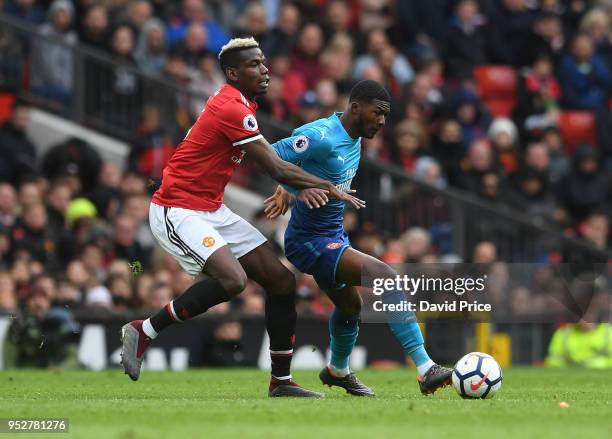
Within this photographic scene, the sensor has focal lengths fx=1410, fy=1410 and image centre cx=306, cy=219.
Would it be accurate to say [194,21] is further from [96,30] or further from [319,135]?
[319,135]

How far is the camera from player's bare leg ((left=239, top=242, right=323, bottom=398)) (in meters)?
10.1

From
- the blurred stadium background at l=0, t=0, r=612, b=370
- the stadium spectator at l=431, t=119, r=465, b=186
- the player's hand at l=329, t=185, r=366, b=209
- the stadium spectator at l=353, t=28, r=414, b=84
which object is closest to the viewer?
the player's hand at l=329, t=185, r=366, b=209

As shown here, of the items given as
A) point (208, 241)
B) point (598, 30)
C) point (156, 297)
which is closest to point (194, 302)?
point (208, 241)

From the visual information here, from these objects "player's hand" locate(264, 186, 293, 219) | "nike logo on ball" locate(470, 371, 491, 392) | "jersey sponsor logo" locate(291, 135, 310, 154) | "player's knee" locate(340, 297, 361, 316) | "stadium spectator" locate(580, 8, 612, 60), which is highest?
"stadium spectator" locate(580, 8, 612, 60)

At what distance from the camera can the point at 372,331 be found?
16438 mm

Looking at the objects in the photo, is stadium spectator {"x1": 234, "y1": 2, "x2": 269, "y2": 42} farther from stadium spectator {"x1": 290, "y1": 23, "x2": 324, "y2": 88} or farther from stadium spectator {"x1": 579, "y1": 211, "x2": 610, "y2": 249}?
stadium spectator {"x1": 579, "y1": 211, "x2": 610, "y2": 249}

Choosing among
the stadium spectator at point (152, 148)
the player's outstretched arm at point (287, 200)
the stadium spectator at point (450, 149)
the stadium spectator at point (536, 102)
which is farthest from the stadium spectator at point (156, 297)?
the stadium spectator at point (536, 102)

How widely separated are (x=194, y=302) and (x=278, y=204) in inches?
37.4

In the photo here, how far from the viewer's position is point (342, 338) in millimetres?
10602

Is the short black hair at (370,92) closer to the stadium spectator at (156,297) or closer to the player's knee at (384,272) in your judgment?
the player's knee at (384,272)

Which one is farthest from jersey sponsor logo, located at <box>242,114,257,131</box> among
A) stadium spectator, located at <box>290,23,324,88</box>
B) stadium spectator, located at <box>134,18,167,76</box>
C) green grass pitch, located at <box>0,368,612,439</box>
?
stadium spectator, located at <box>290,23,324,88</box>

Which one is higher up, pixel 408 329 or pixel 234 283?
pixel 234 283

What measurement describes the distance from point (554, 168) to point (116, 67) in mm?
6424

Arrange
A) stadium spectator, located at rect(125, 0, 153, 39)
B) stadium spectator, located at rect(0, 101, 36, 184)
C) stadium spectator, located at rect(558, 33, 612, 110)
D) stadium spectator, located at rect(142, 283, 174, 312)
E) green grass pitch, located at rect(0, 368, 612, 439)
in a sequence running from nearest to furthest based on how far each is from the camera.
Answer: green grass pitch, located at rect(0, 368, 612, 439) → stadium spectator, located at rect(142, 283, 174, 312) → stadium spectator, located at rect(0, 101, 36, 184) → stadium spectator, located at rect(125, 0, 153, 39) → stadium spectator, located at rect(558, 33, 612, 110)
